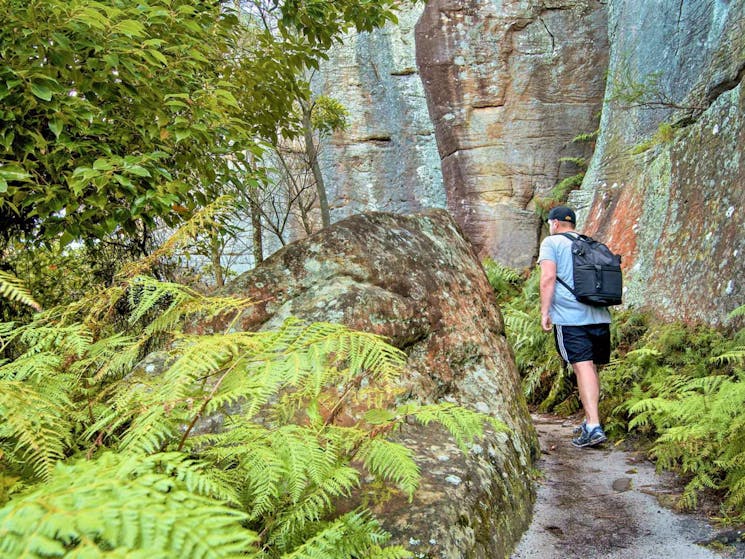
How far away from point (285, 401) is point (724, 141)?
222 inches

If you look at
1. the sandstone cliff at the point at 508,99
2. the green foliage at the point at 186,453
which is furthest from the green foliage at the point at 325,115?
the green foliage at the point at 186,453

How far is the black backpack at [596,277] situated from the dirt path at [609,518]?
1245mm

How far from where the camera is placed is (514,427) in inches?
126

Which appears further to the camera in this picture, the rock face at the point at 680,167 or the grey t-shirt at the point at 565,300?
the rock face at the point at 680,167

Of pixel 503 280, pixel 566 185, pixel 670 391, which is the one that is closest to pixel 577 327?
pixel 670 391

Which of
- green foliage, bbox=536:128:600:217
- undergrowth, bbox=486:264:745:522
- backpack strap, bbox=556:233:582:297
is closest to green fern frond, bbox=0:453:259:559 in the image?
undergrowth, bbox=486:264:745:522

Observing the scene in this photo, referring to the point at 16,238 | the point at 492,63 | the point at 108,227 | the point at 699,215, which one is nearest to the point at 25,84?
the point at 108,227

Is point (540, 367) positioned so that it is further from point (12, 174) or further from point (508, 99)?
point (508, 99)

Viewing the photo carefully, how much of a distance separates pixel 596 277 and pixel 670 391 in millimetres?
1093

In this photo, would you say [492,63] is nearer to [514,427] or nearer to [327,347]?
[514,427]

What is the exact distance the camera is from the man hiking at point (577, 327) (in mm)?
4266

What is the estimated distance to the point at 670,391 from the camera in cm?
423

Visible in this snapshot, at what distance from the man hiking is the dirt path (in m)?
0.50

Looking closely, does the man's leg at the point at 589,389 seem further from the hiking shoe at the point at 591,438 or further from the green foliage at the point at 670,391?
the green foliage at the point at 670,391
